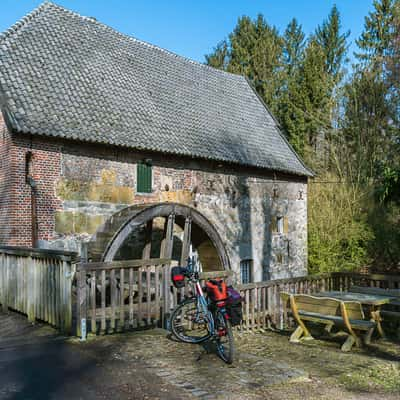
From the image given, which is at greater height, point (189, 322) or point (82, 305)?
point (82, 305)

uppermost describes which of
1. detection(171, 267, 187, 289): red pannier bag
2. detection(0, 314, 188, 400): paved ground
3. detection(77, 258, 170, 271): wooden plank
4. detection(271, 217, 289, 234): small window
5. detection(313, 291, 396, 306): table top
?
detection(271, 217, 289, 234): small window

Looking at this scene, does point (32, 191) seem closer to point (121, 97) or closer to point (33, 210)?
point (33, 210)

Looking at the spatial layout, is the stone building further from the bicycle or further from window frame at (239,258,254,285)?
the bicycle

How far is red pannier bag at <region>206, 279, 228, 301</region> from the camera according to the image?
5.48 m

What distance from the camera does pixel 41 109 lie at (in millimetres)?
10969

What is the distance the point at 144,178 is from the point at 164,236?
2041 millimetres

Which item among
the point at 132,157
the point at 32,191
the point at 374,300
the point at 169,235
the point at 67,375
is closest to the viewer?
the point at 67,375

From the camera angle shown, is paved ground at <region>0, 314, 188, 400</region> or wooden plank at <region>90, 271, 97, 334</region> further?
wooden plank at <region>90, 271, 97, 334</region>

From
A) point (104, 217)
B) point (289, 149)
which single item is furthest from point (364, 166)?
point (104, 217)

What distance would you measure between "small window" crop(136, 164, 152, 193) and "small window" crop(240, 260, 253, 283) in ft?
15.3

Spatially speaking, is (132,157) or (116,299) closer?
(116,299)

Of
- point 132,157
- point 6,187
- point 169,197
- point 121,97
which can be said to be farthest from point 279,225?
point 6,187

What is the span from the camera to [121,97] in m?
13.4

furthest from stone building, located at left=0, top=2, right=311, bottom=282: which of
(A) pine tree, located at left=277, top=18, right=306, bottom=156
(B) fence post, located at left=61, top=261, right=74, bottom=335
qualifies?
(A) pine tree, located at left=277, top=18, right=306, bottom=156
